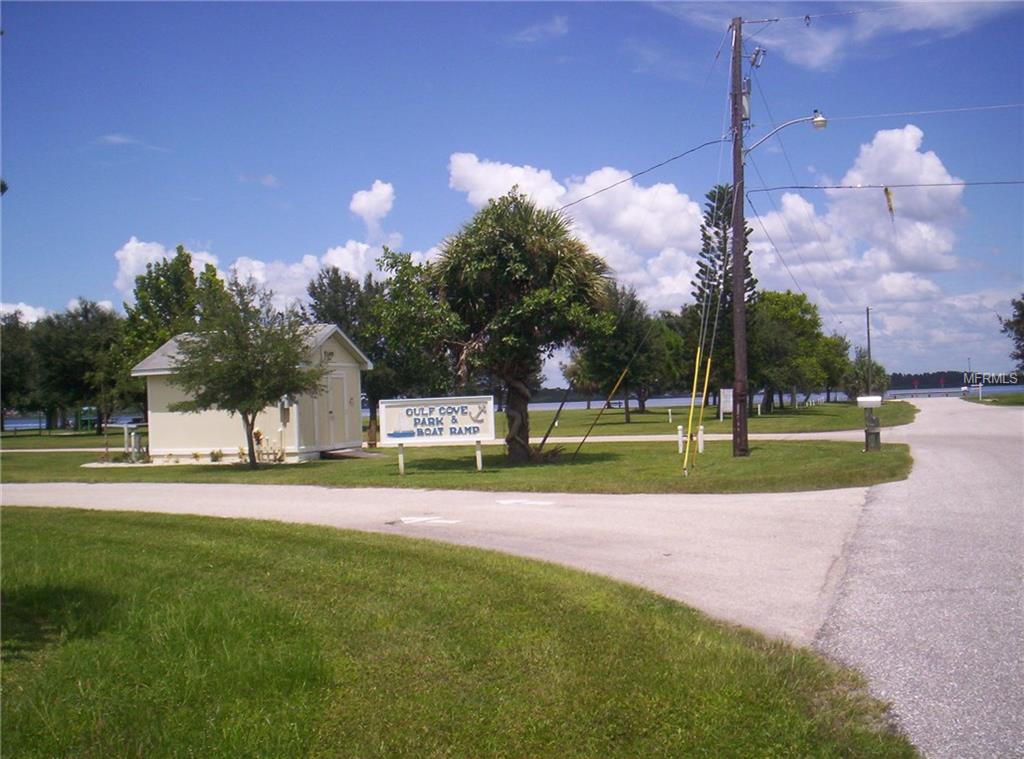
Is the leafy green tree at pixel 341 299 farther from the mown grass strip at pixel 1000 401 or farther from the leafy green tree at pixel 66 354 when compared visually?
the mown grass strip at pixel 1000 401

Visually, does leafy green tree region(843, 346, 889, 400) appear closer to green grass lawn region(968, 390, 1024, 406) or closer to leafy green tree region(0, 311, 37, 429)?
green grass lawn region(968, 390, 1024, 406)

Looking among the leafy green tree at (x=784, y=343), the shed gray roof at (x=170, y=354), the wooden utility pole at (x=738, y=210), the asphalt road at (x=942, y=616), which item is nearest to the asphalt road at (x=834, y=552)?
the asphalt road at (x=942, y=616)

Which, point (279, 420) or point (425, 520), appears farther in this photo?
point (279, 420)

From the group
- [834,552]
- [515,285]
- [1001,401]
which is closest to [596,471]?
[515,285]

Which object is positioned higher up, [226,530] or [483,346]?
[483,346]

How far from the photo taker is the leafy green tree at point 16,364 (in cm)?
5481

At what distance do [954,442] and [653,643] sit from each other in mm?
21605

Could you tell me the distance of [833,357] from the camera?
80.2 m

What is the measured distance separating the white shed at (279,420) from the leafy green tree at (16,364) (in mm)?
25361

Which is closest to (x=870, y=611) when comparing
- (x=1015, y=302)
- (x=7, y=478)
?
(x=7, y=478)

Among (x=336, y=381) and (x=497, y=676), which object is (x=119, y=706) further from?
(x=336, y=381)

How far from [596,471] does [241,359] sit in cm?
971

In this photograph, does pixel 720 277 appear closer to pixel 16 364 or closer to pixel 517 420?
pixel 517 420

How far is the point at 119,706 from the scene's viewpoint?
5.65 m
